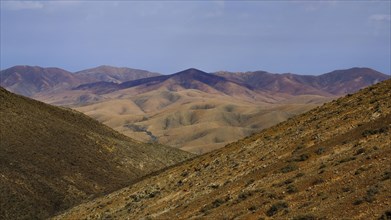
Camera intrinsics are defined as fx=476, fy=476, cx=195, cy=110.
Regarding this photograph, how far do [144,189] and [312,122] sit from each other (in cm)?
1563

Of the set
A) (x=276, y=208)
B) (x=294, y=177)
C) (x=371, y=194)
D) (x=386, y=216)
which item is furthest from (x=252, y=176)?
(x=386, y=216)

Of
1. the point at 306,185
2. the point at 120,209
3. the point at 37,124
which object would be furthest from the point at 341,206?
the point at 37,124

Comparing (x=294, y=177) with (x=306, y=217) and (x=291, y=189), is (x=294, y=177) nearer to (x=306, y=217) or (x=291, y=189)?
(x=291, y=189)

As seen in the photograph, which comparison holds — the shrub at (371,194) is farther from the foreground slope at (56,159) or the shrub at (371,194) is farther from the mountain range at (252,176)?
the foreground slope at (56,159)

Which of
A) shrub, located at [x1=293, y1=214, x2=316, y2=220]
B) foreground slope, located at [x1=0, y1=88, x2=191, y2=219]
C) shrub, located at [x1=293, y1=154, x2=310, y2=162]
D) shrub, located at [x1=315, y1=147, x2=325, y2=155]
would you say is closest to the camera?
shrub, located at [x1=293, y1=214, x2=316, y2=220]

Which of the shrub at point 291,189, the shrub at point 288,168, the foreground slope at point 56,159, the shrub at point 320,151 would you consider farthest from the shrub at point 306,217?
the foreground slope at point 56,159

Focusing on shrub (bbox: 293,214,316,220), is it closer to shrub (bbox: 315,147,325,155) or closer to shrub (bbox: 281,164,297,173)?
shrub (bbox: 281,164,297,173)

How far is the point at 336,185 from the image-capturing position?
74.5 feet

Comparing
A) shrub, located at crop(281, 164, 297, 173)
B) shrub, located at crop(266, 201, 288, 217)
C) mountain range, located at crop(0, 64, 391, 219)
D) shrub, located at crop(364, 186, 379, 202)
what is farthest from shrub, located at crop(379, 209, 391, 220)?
shrub, located at crop(281, 164, 297, 173)

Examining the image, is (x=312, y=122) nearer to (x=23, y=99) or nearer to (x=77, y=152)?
(x=77, y=152)

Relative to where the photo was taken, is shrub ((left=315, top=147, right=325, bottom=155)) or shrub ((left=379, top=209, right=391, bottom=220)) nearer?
shrub ((left=379, top=209, right=391, bottom=220))

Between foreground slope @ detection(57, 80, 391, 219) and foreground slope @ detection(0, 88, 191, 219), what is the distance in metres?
16.4

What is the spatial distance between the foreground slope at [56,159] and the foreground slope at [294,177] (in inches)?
646

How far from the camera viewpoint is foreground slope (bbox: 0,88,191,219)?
60.5 metres
